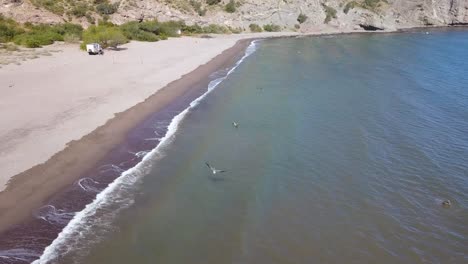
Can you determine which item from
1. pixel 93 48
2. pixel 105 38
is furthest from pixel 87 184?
pixel 105 38

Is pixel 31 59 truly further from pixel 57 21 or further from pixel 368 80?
pixel 368 80

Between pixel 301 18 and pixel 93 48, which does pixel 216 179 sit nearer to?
pixel 93 48

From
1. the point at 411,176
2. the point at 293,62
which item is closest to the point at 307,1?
the point at 293,62

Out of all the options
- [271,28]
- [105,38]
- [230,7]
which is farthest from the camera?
[271,28]


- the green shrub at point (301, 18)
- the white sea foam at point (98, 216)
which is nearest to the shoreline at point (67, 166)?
the white sea foam at point (98, 216)

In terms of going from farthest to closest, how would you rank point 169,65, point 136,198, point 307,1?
point 307,1, point 169,65, point 136,198

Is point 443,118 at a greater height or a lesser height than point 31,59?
lesser
